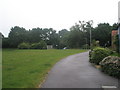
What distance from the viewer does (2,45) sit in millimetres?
63031

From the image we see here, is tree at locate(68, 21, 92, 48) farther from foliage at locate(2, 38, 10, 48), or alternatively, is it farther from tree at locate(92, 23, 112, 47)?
foliage at locate(2, 38, 10, 48)

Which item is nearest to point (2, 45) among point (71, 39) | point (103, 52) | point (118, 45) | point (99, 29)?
point (71, 39)

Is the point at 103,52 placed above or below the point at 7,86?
above

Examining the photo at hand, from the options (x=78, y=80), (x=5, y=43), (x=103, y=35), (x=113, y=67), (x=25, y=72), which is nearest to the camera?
(x=78, y=80)

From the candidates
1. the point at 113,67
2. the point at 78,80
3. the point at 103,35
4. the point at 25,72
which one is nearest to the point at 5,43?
the point at 103,35

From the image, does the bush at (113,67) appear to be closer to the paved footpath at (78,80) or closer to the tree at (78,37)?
the paved footpath at (78,80)

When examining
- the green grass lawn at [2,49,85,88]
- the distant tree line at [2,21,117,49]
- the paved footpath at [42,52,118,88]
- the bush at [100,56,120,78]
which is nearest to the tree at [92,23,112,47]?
the distant tree line at [2,21,117,49]

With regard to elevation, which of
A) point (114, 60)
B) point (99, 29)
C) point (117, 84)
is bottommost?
point (117, 84)

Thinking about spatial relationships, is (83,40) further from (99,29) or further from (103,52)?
(103,52)

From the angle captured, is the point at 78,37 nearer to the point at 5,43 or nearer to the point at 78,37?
the point at 78,37

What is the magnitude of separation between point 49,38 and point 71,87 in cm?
7807

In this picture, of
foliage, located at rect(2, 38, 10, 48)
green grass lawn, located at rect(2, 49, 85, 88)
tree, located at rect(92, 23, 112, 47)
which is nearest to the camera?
green grass lawn, located at rect(2, 49, 85, 88)

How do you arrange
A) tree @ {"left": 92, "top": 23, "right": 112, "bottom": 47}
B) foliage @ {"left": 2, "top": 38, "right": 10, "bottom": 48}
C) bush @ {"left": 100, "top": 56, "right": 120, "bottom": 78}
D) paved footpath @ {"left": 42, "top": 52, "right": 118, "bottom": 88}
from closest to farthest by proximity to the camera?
1. paved footpath @ {"left": 42, "top": 52, "right": 118, "bottom": 88}
2. bush @ {"left": 100, "top": 56, "right": 120, "bottom": 78}
3. tree @ {"left": 92, "top": 23, "right": 112, "bottom": 47}
4. foliage @ {"left": 2, "top": 38, "right": 10, "bottom": 48}

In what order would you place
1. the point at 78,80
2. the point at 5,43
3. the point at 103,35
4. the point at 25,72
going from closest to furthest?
the point at 78,80, the point at 25,72, the point at 103,35, the point at 5,43
